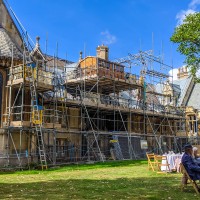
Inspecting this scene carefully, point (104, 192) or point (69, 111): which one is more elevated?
point (69, 111)

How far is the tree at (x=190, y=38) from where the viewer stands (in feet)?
64.5

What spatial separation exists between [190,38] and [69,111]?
39.8 ft

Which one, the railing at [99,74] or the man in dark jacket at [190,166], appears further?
the railing at [99,74]

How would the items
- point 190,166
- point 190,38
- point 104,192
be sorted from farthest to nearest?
point 190,38, point 104,192, point 190,166

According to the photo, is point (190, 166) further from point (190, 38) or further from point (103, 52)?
point (103, 52)

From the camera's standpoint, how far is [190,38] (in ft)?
65.1

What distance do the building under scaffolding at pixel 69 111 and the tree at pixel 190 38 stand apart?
906cm

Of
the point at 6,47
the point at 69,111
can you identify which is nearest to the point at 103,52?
the point at 69,111

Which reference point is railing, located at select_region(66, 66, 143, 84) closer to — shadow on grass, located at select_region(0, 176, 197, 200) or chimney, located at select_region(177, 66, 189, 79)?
shadow on grass, located at select_region(0, 176, 197, 200)

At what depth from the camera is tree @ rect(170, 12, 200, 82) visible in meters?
19.7

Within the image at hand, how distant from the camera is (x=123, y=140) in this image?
28.9 m

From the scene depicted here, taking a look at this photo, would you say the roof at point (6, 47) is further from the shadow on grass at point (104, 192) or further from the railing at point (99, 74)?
the shadow on grass at point (104, 192)

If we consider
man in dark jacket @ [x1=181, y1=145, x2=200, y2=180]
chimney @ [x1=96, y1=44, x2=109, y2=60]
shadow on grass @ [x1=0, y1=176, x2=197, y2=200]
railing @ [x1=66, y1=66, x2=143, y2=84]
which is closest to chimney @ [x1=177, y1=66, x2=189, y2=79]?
chimney @ [x1=96, y1=44, x2=109, y2=60]

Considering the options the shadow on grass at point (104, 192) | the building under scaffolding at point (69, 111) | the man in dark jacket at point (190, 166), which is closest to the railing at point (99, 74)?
the building under scaffolding at point (69, 111)
